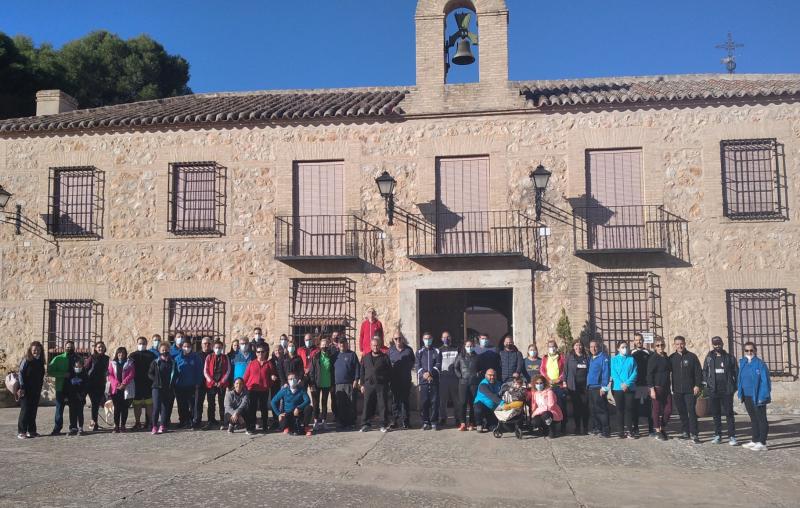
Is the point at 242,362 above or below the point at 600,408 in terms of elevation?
above

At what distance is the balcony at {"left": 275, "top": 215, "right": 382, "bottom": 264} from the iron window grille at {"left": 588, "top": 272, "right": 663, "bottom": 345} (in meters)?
4.46

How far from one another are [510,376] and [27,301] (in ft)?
35.7

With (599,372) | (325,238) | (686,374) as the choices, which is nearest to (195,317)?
A: (325,238)

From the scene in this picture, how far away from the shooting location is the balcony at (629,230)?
13.7 meters

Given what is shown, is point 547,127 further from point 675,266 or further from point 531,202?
point 675,266

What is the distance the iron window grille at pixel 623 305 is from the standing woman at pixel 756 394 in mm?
3821

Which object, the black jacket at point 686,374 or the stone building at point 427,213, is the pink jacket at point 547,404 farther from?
the stone building at point 427,213

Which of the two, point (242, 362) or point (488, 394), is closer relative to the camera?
point (488, 394)

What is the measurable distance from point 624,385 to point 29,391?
9.02 metres

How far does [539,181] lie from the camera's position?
537 inches

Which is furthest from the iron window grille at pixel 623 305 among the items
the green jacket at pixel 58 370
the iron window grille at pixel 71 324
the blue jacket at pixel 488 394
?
the iron window grille at pixel 71 324

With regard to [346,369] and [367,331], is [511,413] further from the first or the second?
[367,331]

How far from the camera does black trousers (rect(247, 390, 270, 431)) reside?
1089 centimetres

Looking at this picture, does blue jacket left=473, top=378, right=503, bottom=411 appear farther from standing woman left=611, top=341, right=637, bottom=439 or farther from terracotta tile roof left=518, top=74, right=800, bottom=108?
terracotta tile roof left=518, top=74, right=800, bottom=108
